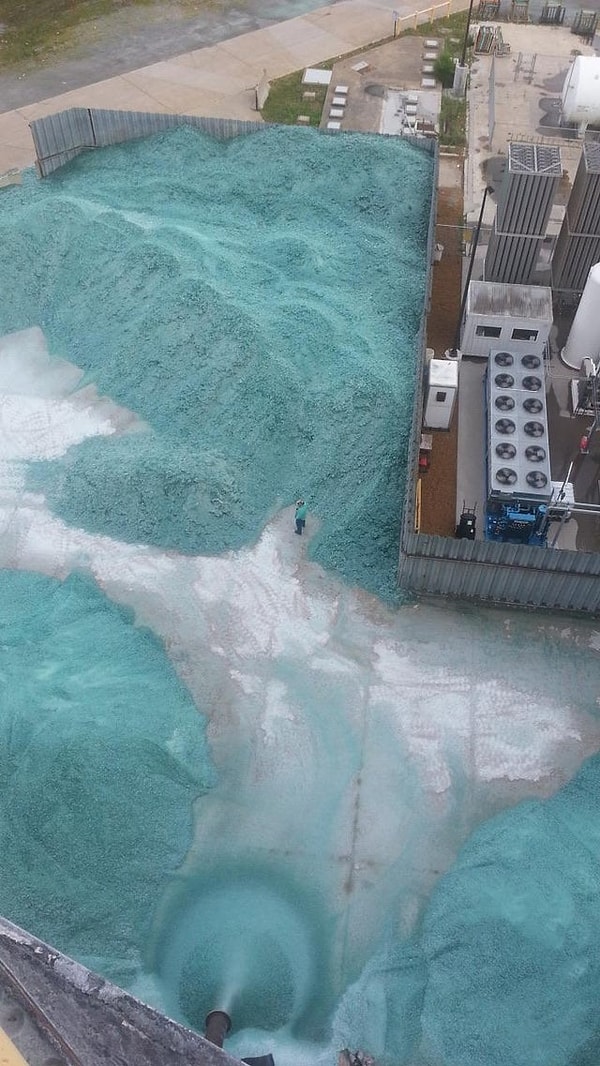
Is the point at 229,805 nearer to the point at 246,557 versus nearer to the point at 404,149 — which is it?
the point at 246,557

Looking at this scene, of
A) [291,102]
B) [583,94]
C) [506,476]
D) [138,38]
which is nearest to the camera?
[506,476]

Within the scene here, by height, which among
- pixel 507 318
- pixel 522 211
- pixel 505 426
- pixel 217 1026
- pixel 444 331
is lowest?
pixel 217 1026

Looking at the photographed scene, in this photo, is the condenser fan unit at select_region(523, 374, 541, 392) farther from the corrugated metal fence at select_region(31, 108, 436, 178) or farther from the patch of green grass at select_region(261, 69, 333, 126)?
the patch of green grass at select_region(261, 69, 333, 126)

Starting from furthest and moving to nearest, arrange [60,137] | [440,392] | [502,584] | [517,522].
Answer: [60,137] → [440,392] → [517,522] → [502,584]

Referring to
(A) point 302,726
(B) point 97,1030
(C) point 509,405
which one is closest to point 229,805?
(A) point 302,726

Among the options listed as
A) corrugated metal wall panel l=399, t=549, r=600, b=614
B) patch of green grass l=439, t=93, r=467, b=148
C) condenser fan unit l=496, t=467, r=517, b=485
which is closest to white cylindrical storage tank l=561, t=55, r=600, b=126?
patch of green grass l=439, t=93, r=467, b=148

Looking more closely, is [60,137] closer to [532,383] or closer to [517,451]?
[532,383]

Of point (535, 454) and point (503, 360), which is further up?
point (503, 360)

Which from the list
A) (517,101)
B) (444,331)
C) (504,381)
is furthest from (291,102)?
(504,381)
